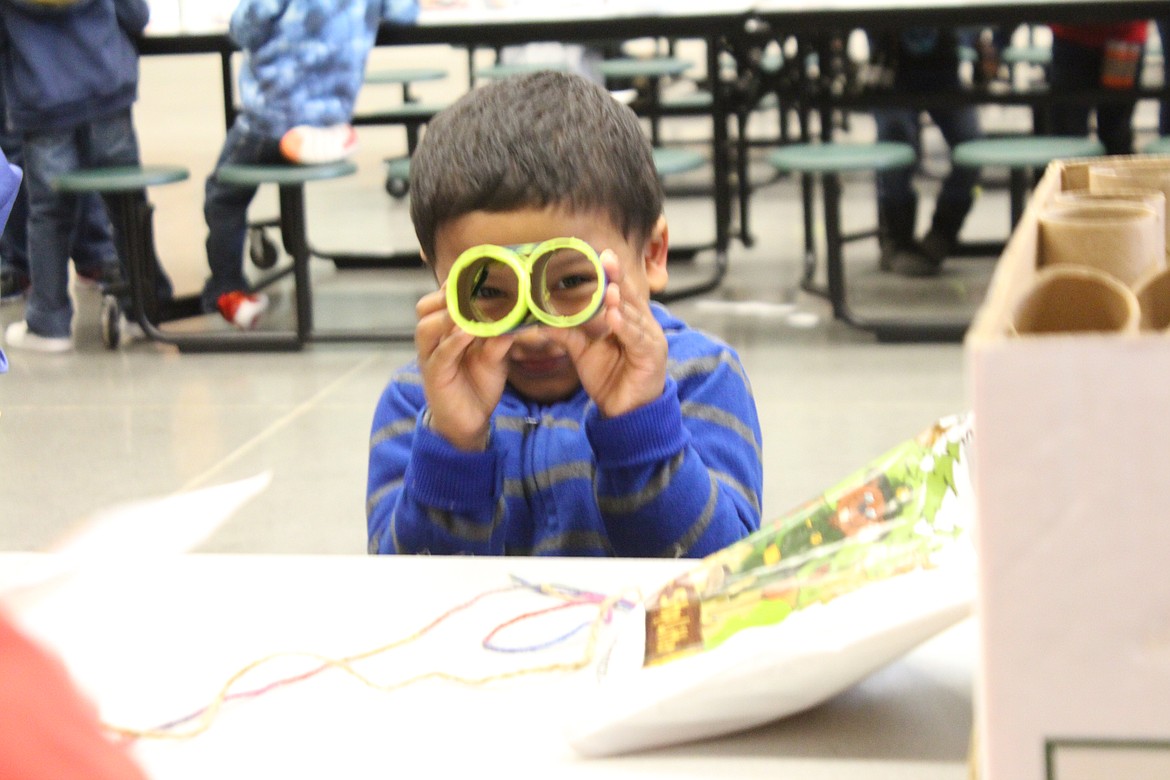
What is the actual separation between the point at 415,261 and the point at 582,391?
12.5 ft

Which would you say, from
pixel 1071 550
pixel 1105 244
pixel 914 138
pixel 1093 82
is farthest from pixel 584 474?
pixel 914 138

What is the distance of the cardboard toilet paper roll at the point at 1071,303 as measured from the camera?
0.47 m

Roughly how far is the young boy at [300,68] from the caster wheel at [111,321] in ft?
1.69

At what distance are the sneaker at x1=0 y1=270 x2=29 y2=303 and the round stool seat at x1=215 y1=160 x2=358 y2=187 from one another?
115cm

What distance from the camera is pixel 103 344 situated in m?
4.01

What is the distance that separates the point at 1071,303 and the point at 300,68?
3511 mm

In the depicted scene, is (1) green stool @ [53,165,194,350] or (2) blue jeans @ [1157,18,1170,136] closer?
(1) green stool @ [53,165,194,350]

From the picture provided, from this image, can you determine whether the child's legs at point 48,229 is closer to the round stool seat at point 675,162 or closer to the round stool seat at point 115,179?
the round stool seat at point 115,179

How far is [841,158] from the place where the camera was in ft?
11.7

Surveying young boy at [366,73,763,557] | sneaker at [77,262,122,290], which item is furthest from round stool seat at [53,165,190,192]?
young boy at [366,73,763,557]

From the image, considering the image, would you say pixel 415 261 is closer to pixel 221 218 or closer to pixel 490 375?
pixel 221 218

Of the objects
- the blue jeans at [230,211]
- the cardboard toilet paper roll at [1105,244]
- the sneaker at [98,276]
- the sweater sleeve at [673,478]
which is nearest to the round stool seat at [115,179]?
the blue jeans at [230,211]

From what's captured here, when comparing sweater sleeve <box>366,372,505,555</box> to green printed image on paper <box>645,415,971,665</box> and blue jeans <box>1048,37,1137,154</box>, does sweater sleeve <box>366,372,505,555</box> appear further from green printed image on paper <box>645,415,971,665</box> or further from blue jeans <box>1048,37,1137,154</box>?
blue jeans <box>1048,37,1137,154</box>

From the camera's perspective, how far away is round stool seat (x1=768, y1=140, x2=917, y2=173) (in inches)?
140
